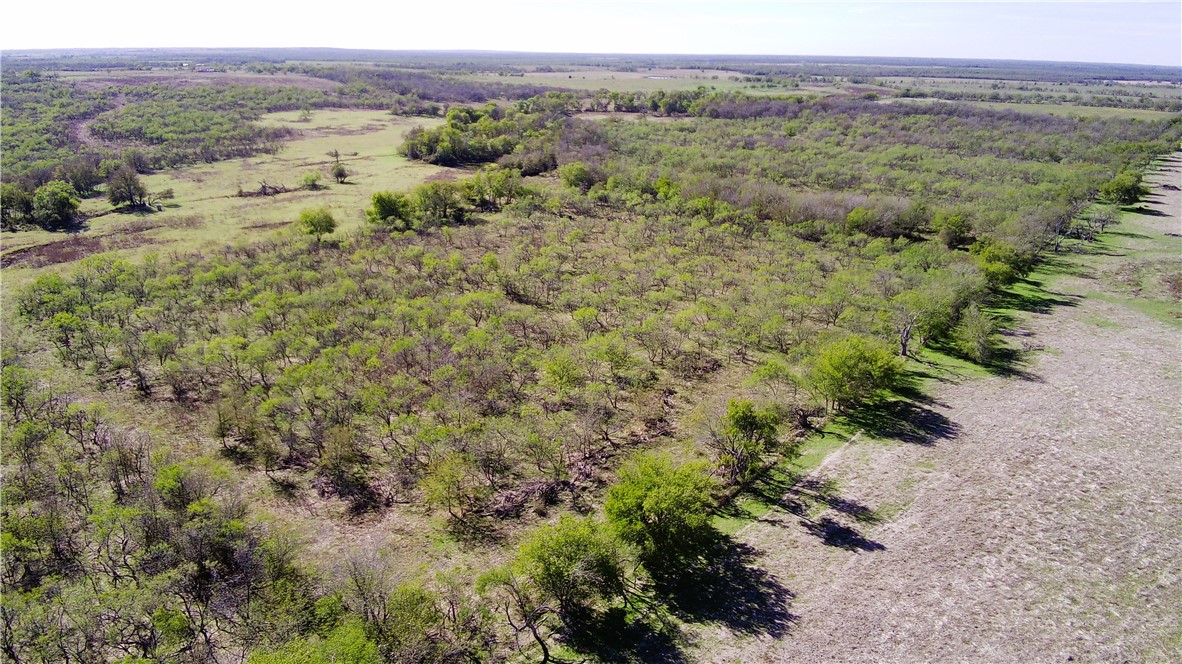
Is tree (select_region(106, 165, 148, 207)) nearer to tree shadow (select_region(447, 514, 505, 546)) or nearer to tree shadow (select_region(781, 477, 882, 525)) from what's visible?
tree shadow (select_region(447, 514, 505, 546))

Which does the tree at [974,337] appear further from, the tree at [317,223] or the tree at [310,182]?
the tree at [310,182]

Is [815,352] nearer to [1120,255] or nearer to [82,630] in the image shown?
[82,630]

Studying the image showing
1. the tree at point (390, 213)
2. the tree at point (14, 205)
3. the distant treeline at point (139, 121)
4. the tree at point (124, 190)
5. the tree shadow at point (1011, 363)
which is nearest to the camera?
the tree shadow at point (1011, 363)

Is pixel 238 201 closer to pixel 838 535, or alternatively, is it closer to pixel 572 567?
pixel 572 567

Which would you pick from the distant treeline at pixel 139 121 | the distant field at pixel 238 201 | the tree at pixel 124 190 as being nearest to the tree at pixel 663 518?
the distant field at pixel 238 201

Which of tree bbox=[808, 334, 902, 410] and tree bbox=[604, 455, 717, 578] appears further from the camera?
tree bbox=[808, 334, 902, 410]

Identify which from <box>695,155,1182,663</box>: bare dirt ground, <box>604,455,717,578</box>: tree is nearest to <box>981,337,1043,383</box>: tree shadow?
<box>695,155,1182,663</box>: bare dirt ground
